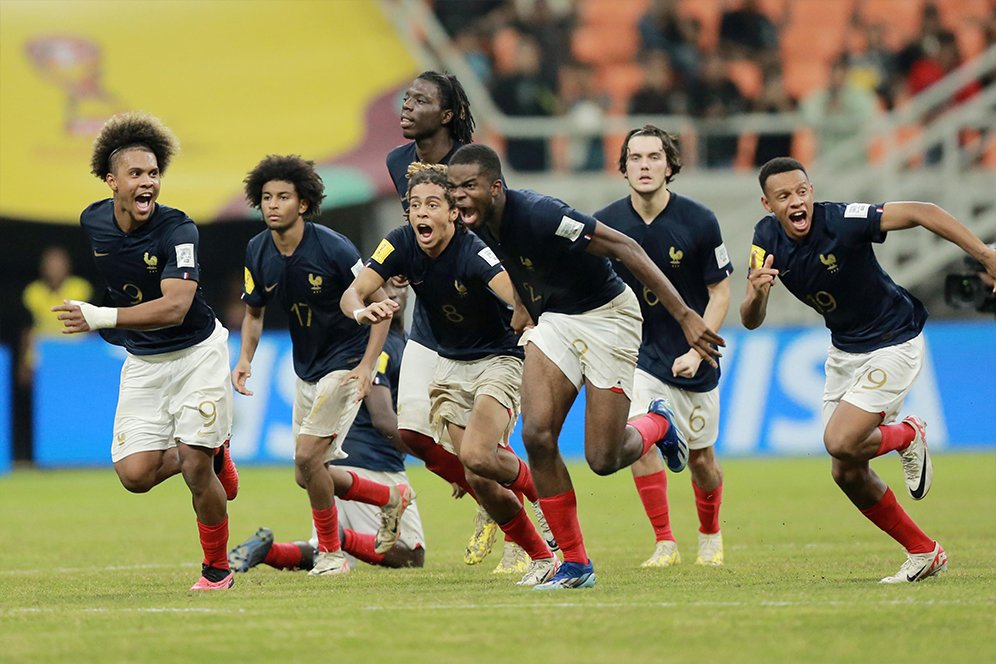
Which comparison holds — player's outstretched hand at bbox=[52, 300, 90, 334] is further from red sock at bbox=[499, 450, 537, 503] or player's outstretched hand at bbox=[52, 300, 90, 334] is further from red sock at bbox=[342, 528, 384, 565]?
red sock at bbox=[342, 528, 384, 565]

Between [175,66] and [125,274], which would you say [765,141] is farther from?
[125,274]

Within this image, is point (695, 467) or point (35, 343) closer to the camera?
point (695, 467)

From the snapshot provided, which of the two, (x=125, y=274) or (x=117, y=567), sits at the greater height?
(x=125, y=274)

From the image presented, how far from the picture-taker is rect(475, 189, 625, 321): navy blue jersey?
8320mm

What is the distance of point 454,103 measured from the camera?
1053 cm

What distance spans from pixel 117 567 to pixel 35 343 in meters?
10.7

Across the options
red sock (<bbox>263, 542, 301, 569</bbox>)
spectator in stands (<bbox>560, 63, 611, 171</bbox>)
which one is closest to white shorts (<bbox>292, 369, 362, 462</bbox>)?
red sock (<bbox>263, 542, 301, 569</bbox>)

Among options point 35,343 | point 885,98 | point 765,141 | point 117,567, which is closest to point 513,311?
point 117,567

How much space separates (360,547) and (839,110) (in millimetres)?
14514

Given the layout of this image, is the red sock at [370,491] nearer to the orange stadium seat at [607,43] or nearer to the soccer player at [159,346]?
the soccer player at [159,346]

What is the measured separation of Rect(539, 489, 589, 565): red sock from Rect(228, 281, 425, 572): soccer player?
2378 mm

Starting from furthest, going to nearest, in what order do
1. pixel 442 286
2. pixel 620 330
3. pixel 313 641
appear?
1. pixel 442 286
2. pixel 620 330
3. pixel 313 641

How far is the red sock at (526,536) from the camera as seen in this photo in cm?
923

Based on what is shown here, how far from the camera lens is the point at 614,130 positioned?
22094mm
